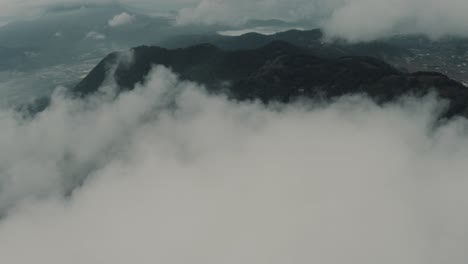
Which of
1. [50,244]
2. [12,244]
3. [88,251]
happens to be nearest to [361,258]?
[88,251]

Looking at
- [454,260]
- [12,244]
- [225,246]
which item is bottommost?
[12,244]

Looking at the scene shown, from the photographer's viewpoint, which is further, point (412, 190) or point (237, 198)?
point (237, 198)

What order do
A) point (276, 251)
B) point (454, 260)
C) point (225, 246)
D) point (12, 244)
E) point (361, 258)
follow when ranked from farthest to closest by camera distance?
point (12, 244) < point (225, 246) < point (276, 251) < point (361, 258) < point (454, 260)

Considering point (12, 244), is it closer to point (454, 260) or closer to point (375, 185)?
point (375, 185)

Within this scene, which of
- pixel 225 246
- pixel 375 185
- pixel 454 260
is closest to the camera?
pixel 454 260

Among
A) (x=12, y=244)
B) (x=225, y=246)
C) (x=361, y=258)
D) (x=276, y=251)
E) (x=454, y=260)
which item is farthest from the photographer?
(x=12, y=244)

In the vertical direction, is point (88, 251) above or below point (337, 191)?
below

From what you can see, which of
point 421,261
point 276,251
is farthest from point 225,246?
point 421,261

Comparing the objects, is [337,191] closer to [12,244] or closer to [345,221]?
[345,221]

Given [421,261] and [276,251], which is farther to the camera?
[276,251]
